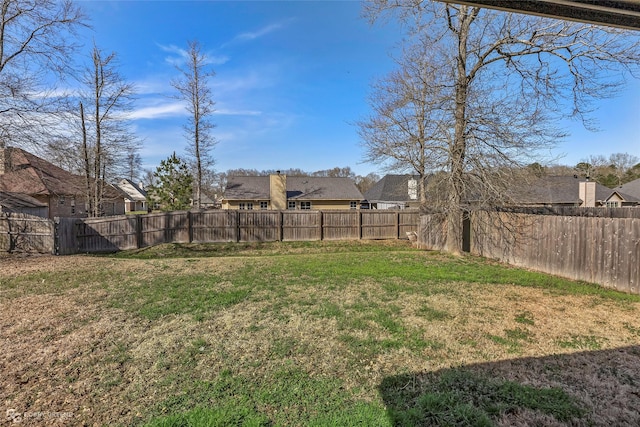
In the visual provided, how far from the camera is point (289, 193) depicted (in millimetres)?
28500

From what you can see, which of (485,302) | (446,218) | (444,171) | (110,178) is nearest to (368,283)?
(485,302)

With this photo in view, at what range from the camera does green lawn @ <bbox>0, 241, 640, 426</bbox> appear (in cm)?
248

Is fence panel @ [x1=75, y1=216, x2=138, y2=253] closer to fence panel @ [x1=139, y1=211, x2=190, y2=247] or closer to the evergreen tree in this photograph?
fence panel @ [x1=139, y1=211, x2=190, y2=247]

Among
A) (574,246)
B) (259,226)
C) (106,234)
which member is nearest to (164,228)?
(106,234)

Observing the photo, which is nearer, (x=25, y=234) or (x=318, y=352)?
(x=318, y=352)

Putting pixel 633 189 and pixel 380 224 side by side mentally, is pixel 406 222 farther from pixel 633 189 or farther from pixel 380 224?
pixel 633 189

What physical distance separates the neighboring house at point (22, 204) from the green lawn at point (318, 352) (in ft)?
52.7

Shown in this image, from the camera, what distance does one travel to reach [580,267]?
7242 millimetres

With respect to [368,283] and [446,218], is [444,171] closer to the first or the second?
[446,218]

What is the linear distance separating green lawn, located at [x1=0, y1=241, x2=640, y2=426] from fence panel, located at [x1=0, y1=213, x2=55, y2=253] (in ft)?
16.6

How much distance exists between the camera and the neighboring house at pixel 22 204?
1766 centimetres

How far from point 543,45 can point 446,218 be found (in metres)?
6.28

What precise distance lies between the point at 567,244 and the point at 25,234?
53.8 feet

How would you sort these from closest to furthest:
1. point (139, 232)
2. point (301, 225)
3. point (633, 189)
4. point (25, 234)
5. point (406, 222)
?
point (25, 234), point (139, 232), point (301, 225), point (406, 222), point (633, 189)
